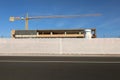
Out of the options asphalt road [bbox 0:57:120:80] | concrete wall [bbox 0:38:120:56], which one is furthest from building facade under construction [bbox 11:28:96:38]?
asphalt road [bbox 0:57:120:80]

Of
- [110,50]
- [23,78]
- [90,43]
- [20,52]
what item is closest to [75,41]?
[90,43]

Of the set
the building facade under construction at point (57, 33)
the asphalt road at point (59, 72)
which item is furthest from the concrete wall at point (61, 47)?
the building facade under construction at point (57, 33)

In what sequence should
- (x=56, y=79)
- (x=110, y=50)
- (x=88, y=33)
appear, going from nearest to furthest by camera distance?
(x=56, y=79) < (x=110, y=50) < (x=88, y=33)

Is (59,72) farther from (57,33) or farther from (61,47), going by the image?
(57,33)

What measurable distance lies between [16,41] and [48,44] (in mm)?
4300

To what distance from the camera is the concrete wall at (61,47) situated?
38.0 meters

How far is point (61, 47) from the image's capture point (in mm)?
38500

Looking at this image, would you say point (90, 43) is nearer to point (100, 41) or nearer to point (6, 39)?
point (100, 41)

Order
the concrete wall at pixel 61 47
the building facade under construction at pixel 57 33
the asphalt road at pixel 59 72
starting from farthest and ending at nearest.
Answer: the building facade under construction at pixel 57 33, the concrete wall at pixel 61 47, the asphalt road at pixel 59 72

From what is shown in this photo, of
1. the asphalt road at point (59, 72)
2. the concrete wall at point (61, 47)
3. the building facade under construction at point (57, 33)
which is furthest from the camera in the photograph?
the building facade under construction at point (57, 33)

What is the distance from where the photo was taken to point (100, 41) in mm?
38562

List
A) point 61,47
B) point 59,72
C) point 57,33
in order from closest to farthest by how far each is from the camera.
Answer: point 59,72 < point 61,47 < point 57,33

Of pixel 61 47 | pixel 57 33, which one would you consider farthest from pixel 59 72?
pixel 57 33

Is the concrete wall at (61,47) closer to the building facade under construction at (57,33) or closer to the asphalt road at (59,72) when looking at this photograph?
the asphalt road at (59,72)
